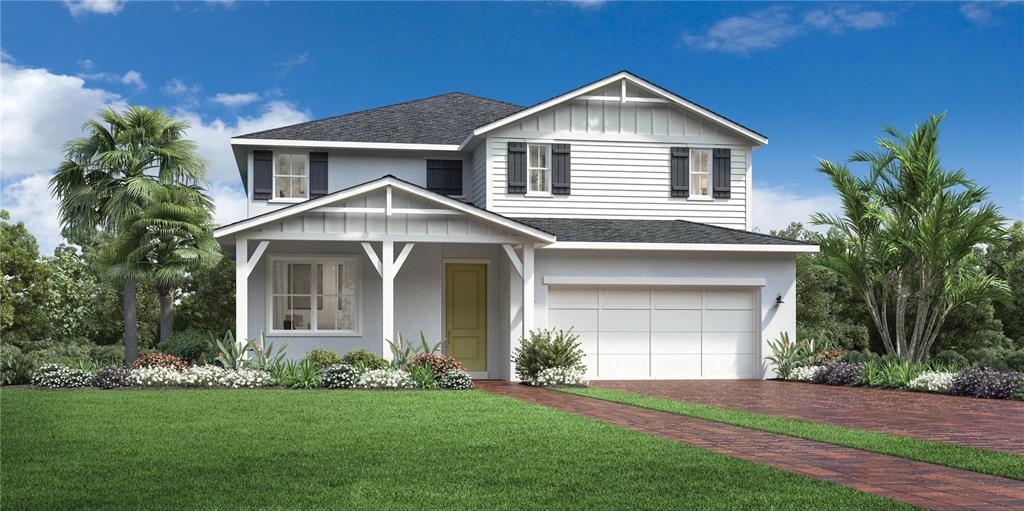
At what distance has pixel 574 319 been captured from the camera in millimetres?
20203

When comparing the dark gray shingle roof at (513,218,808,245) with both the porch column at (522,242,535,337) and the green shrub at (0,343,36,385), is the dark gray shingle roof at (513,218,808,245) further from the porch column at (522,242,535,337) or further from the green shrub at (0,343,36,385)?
the green shrub at (0,343,36,385)

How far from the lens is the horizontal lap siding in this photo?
72.3 ft

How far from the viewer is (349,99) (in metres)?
29.4

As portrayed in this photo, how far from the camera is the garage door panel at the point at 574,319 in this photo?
20.1m

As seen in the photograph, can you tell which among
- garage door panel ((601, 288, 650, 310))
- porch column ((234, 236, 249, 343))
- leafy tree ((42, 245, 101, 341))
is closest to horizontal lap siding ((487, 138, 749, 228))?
garage door panel ((601, 288, 650, 310))

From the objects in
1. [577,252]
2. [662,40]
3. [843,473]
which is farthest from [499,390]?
[662,40]

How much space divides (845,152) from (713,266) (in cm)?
468

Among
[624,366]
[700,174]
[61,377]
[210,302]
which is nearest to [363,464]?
[61,377]

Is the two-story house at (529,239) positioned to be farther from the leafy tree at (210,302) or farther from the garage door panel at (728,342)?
the leafy tree at (210,302)

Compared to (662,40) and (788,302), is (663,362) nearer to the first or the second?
(788,302)

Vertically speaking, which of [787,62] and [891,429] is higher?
[787,62]

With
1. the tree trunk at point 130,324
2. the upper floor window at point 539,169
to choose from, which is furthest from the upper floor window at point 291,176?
the upper floor window at point 539,169

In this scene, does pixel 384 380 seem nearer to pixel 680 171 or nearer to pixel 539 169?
pixel 539 169

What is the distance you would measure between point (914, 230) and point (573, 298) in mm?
7377
